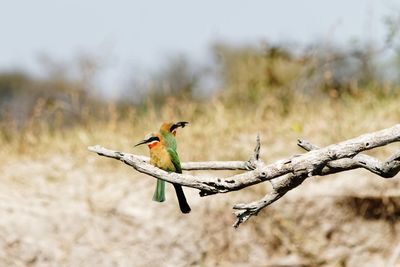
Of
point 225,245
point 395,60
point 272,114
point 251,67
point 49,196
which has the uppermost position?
point 251,67

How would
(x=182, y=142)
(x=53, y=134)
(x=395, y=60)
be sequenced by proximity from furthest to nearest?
(x=395, y=60) → (x=53, y=134) → (x=182, y=142)

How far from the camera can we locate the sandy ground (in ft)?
21.0

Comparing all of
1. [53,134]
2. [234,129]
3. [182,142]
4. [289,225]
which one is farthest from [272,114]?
[53,134]

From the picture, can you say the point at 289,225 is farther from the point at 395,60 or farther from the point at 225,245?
the point at 395,60

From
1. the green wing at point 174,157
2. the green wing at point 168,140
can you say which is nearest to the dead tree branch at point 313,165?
the green wing at point 174,157

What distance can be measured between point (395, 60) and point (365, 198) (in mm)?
3170

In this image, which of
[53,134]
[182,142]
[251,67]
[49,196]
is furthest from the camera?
[251,67]

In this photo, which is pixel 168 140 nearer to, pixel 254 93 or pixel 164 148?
pixel 164 148

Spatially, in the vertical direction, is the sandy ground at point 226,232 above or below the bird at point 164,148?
above

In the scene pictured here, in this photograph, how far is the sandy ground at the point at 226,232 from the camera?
6402 millimetres

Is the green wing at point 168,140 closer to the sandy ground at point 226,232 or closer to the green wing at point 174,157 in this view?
the green wing at point 174,157

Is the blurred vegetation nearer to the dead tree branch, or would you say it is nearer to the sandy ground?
the sandy ground

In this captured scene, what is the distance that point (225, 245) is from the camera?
6434 mm

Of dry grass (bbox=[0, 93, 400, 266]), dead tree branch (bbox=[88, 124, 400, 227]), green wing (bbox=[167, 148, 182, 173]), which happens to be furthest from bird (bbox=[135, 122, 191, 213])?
dry grass (bbox=[0, 93, 400, 266])
